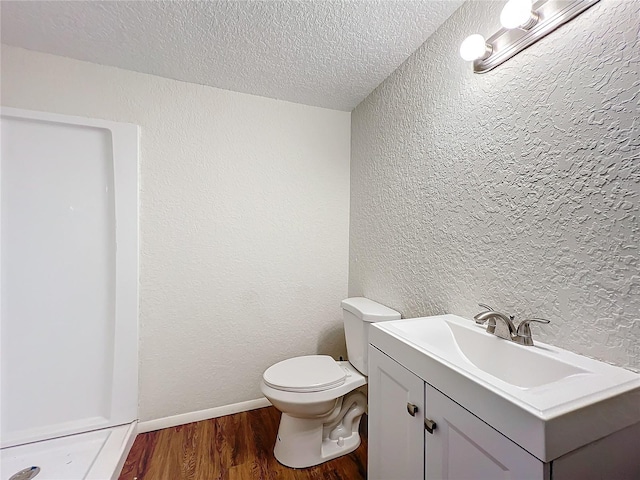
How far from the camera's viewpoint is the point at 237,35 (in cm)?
134

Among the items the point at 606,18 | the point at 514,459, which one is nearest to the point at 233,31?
the point at 606,18

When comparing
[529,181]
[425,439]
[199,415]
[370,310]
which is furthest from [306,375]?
[529,181]

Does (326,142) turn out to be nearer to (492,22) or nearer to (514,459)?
(492,22)

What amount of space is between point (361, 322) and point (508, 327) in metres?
0.76

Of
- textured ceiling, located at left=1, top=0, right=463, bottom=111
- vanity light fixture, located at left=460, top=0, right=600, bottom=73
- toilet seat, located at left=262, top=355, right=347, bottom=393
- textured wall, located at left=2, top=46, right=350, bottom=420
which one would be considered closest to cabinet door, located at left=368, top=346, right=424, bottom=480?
toilet seat, located at left=262, top=355, right=347, bottom=393

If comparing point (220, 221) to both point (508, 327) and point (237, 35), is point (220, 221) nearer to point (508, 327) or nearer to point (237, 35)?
point (237, 35)

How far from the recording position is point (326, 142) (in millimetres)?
2041

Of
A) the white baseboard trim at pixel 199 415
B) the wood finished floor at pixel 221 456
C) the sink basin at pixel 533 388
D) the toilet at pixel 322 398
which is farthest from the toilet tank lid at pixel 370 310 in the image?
the white baseboard trim at pixel 199 415

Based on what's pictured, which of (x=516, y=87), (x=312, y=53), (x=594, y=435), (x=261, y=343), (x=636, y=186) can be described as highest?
(x=312, y=53)

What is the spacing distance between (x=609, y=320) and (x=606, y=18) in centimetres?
82

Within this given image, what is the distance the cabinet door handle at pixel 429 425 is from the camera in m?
0.79

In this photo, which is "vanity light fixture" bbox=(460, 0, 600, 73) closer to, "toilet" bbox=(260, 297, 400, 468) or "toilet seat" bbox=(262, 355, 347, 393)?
"toilet" bbox=(260, 297, 400, 468)

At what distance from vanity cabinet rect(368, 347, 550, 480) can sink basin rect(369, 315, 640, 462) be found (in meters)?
0.03

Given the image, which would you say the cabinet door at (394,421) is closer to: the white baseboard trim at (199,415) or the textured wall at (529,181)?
the textured wall at (529,181)
